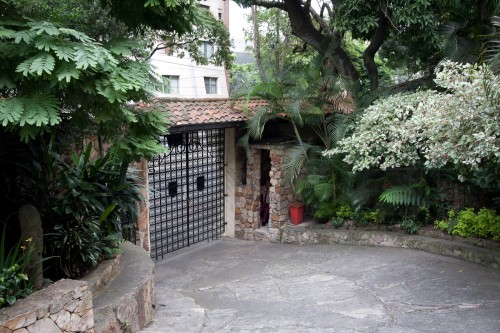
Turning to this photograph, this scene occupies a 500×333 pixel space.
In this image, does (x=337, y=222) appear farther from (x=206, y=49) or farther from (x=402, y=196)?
(x=206, y=49)

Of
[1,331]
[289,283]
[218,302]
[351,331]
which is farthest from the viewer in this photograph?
[289,283]

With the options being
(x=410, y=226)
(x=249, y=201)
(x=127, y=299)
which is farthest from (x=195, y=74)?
(x=127, y=299)

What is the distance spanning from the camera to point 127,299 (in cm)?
538

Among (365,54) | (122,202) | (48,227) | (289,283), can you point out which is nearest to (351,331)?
(289,283)

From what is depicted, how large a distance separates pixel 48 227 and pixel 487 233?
6772 millimetres

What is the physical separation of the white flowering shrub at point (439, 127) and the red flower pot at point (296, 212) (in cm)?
202

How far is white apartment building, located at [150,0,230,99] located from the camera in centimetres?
2300

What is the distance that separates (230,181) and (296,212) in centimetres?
177

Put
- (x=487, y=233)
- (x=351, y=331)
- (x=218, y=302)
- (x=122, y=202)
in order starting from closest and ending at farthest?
(x=351, y=331) < (x=122, y=202) < (x=218, y=302) < (x=487, y=233)

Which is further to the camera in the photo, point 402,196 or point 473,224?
point 402,196

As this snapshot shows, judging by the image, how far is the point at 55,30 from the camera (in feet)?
12.7

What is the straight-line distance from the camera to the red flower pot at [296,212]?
11094 millimetres

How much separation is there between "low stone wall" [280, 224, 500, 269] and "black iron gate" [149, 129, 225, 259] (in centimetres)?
183

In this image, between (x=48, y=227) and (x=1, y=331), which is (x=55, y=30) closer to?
(x=1, y=331)
